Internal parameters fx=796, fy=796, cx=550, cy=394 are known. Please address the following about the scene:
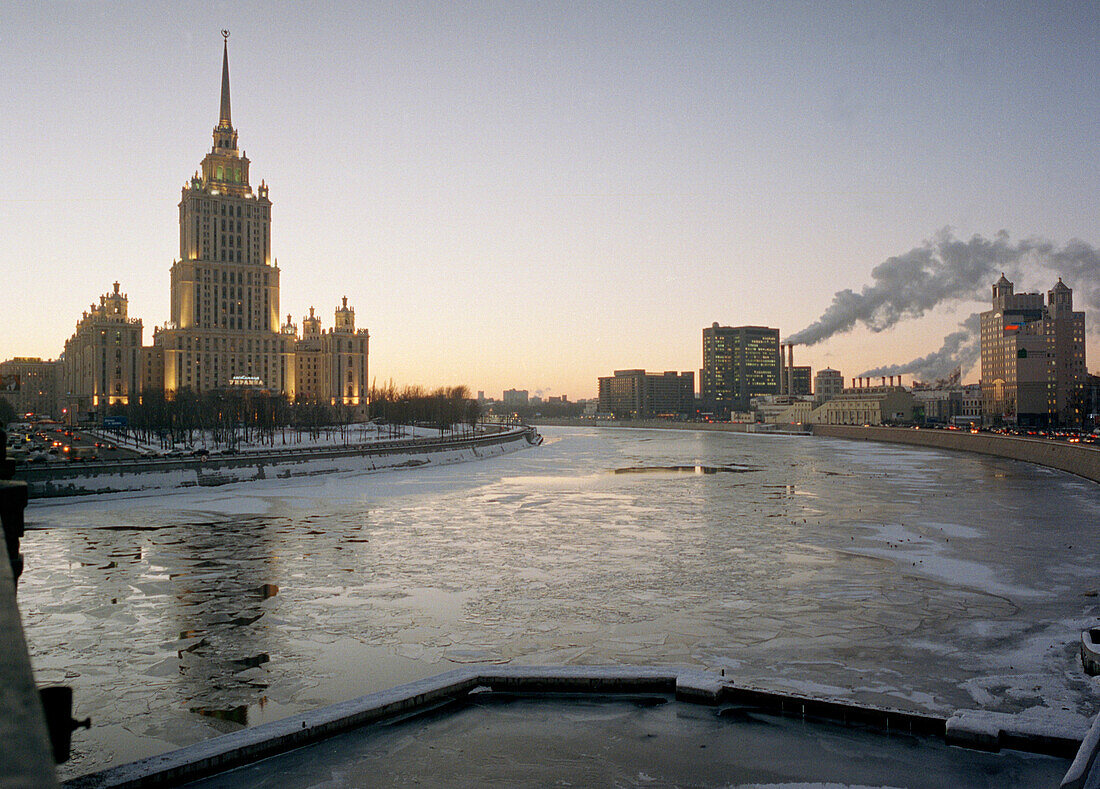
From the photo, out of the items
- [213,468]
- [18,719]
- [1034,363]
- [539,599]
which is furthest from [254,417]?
[1034,363]

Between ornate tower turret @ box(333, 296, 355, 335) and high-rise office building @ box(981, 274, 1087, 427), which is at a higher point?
ornate tower turret @ box(333, 296, 355, 335)

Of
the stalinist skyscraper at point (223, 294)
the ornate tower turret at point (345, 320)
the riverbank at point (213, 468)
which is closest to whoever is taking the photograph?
the riverbank at point (213, 468)

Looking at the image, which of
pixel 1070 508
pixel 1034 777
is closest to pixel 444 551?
pixel 1034 777

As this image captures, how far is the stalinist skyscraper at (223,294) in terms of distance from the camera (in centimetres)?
16150

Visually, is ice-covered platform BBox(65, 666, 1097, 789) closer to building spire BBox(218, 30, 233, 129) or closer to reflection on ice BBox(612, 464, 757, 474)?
reflection on ice BBox(612, 464, 757, 474)

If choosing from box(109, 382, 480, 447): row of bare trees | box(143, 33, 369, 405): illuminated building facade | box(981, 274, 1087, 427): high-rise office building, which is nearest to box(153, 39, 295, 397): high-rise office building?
box(143, 33, 369, 405): illuminated building facade

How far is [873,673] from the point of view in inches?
576

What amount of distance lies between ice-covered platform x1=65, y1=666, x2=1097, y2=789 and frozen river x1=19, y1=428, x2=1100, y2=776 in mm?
987

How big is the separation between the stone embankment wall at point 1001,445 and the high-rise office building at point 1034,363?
40.7 meters

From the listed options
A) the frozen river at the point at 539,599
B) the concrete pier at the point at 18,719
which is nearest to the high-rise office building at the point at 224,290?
the frozen river at the point at 539,599

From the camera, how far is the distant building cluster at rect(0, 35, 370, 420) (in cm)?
16175

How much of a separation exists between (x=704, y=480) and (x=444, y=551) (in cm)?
3263

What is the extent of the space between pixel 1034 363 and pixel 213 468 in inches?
6835

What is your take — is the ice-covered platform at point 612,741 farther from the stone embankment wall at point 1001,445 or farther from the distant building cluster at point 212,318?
the distant building cluster at point 212,318
